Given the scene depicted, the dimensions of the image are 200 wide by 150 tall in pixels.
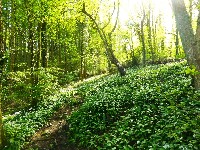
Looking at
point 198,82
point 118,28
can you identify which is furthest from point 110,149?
point 118,28

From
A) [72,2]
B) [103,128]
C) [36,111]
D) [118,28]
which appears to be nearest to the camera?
[103,128]

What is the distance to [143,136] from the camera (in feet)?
30.0

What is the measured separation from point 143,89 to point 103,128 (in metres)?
3.53

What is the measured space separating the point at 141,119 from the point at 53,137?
444cm

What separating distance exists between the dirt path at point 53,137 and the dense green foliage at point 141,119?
15.7 inches

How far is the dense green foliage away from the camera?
7738mm

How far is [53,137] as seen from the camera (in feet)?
39.8

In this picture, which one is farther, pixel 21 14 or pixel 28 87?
pixel 21 14

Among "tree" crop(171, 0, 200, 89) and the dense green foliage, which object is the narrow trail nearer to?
the dense green foliage

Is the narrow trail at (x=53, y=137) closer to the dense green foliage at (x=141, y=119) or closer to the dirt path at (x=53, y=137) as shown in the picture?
the dirt path at (x=53, y=137)

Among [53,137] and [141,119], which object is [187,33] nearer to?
[141,119]

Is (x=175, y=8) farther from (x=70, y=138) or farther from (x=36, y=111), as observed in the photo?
(x=36, y=111)

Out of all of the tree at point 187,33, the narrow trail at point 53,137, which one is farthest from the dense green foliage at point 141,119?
the tree at point 187,33

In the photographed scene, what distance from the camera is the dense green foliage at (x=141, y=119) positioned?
7.74 metres
